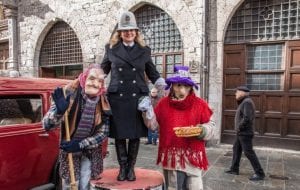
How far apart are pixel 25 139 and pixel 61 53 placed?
8.64 metres

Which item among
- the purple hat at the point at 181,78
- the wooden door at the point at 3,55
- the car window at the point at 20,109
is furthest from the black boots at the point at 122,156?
the wooden door at the point at 3,55

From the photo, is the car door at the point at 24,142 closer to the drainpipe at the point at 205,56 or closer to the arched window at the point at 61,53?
the drainpipe at the point at 205,56

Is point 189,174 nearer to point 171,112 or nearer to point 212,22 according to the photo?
point 171,112

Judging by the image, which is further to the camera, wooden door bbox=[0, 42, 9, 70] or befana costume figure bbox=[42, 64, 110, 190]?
wooden door bbox=[0, 42, 9, 70]

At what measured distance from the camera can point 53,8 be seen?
12.1 meters

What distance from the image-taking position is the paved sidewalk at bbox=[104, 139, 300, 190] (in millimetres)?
5668

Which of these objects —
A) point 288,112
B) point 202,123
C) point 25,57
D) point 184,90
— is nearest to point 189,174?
point 202,123

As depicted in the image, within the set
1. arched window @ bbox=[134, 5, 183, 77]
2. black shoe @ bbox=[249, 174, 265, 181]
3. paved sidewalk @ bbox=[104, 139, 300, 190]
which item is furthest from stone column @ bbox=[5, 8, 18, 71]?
black shoe @ bbox=[249, 174, 265, 181]

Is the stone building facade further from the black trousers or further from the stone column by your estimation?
the stone column

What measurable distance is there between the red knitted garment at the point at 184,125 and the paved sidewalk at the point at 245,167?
257cm

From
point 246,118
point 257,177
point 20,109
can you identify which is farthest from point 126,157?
point 257,177

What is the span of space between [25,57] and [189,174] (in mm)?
11613

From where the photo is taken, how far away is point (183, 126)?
316 centimetres

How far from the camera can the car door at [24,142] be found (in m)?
3.98
